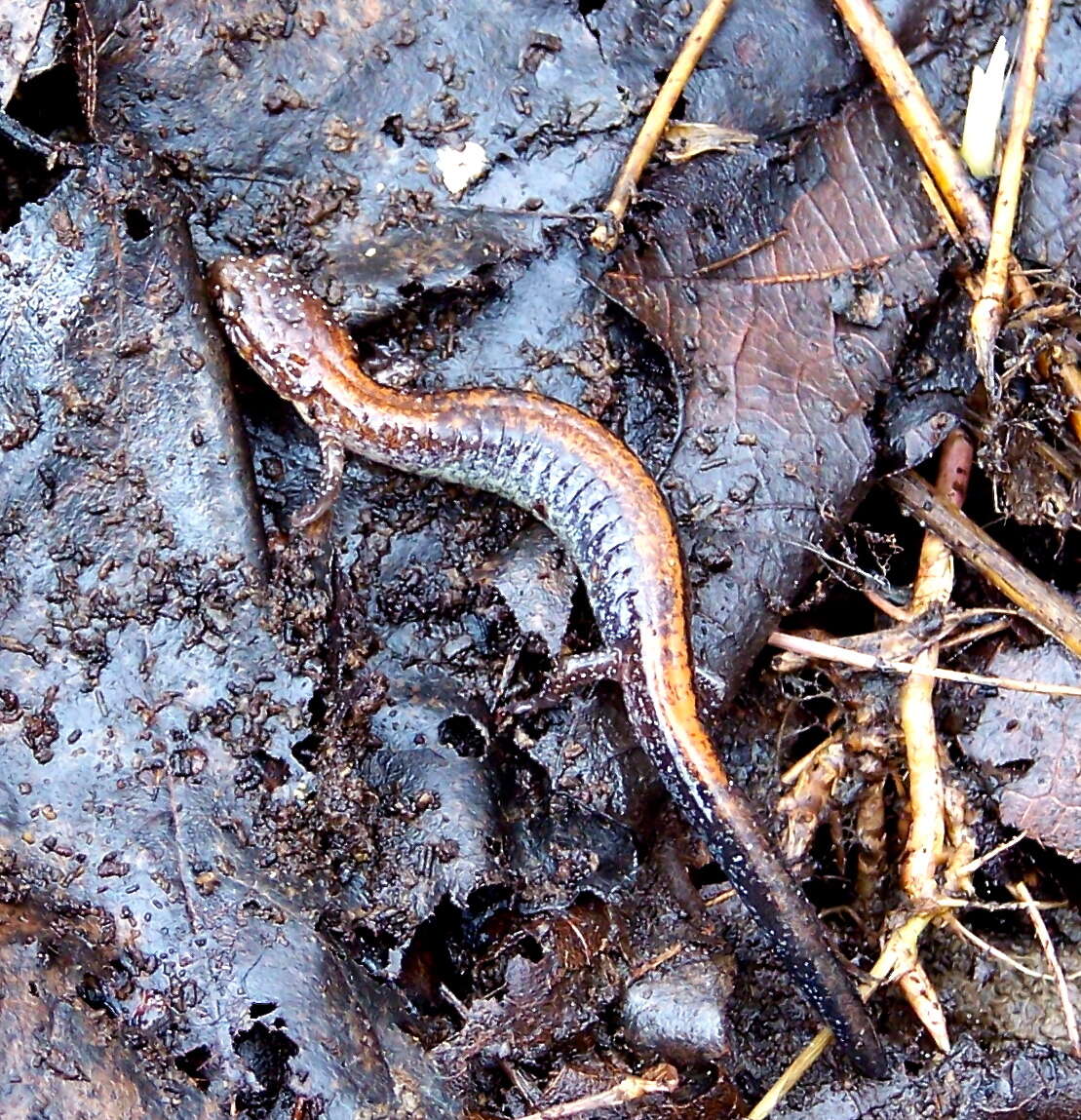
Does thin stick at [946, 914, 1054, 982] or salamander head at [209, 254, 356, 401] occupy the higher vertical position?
salamander head at [209, 254, 356, 401]

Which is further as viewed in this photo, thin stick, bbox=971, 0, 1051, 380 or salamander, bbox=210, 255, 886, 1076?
thin stick, bbox=971, 0, 1051, 380

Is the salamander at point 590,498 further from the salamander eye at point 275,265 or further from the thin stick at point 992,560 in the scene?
the thin stick at point 992,560

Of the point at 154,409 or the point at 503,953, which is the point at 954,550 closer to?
the point at 503,953

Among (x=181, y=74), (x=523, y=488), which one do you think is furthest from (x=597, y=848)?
(x=181, y=74)

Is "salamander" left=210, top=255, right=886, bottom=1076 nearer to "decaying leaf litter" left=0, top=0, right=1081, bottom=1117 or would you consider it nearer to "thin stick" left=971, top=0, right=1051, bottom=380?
"decaying leaf litter" left=0, top=0, right=1081, bottom=1117

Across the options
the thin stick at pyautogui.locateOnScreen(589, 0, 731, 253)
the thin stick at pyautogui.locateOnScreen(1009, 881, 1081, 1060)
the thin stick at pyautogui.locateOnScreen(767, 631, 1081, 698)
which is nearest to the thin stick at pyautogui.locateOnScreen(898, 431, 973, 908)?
the thin stick at pyautogui.locateOnScreen(767, 631, 1081, 698)

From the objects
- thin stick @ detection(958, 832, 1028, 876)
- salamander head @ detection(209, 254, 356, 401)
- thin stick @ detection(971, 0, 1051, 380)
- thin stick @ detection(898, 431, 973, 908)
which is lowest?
thin stick @ detection(958, 832, 1028, 876)
